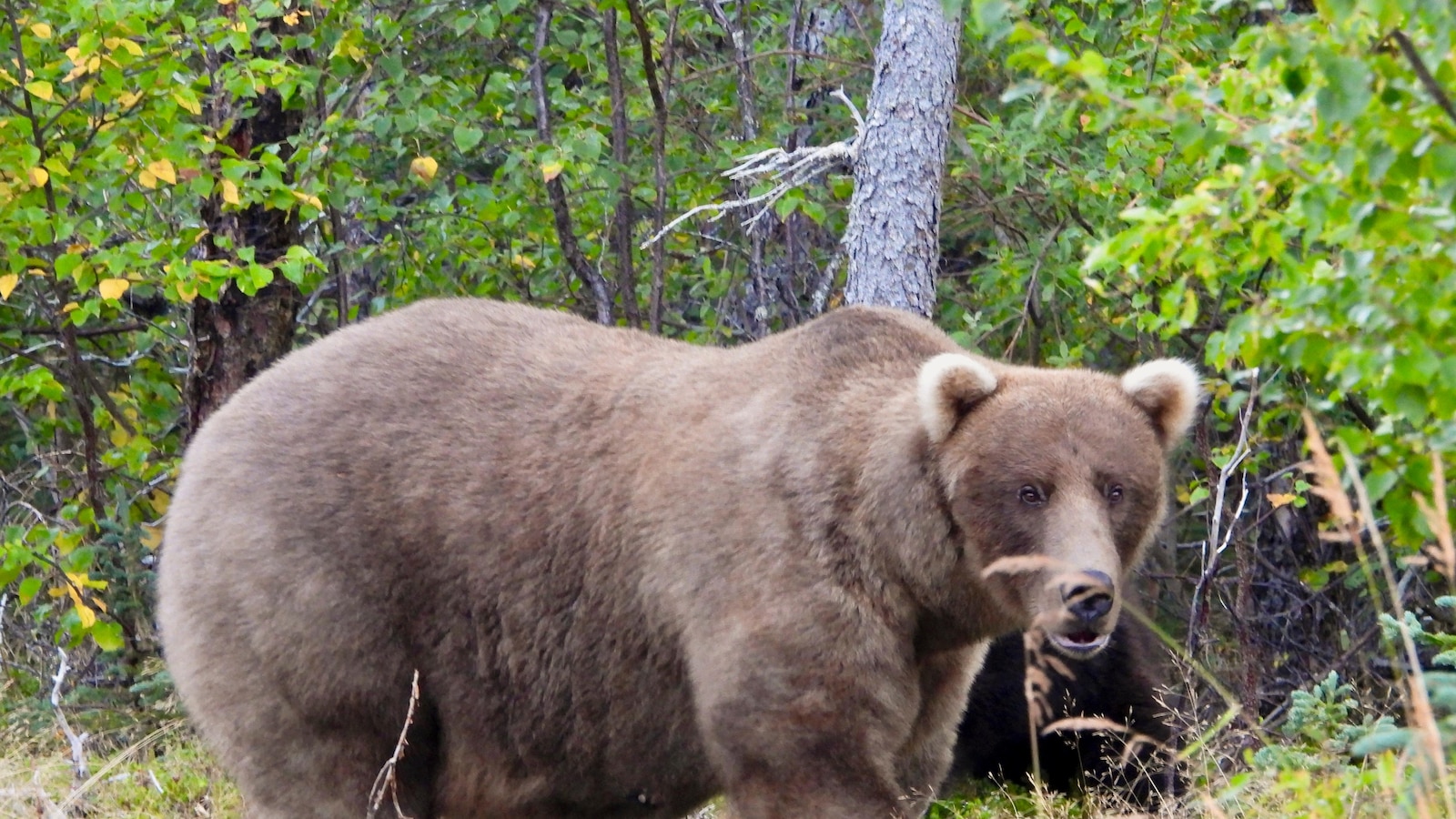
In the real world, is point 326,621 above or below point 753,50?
below

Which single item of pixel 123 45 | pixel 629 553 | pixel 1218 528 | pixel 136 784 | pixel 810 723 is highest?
pixel 123 45

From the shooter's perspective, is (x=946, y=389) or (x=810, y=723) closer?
(x=810, y=723)

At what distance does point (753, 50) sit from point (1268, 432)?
379 cm

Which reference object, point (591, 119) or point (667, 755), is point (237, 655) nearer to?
point (667, 755)

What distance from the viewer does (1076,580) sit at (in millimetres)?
4211

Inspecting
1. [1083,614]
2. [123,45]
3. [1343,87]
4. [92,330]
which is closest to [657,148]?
[123,45]

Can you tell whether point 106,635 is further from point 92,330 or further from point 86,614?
point 92,330

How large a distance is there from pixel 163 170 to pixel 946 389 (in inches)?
161

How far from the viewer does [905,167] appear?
689 cm

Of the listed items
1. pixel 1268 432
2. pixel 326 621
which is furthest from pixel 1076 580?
pixel 1268 432

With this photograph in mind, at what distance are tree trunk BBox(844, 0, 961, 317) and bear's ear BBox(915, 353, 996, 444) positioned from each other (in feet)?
6.39

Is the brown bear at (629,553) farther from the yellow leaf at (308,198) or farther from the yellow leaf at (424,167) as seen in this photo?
the yellow leaf at (424,167)

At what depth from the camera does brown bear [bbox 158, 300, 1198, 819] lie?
4820 millimetres

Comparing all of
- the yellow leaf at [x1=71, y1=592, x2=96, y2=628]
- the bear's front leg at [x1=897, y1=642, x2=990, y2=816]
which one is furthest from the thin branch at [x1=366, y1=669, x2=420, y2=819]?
the yellow leaf at [x1=71, y1=592, x2=96, y2=628]
